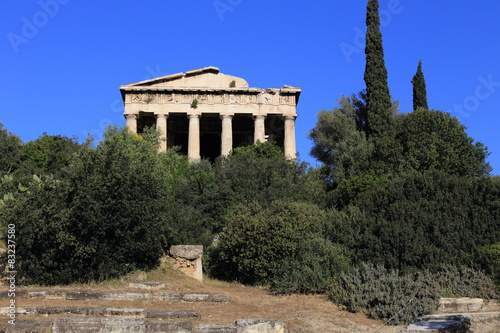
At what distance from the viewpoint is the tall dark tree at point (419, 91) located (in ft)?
112

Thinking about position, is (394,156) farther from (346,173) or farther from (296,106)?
(296,106)

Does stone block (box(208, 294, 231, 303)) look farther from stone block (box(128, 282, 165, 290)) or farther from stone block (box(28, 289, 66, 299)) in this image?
stone block (box(28, 289, 66, 299))

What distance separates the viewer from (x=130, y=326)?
10.2m

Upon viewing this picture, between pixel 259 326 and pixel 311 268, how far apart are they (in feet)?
17.4

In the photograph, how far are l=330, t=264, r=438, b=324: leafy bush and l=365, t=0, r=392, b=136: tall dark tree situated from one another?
53.6 feet

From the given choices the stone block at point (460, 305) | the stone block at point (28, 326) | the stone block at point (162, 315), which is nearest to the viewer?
the stone block at point (28, 326)

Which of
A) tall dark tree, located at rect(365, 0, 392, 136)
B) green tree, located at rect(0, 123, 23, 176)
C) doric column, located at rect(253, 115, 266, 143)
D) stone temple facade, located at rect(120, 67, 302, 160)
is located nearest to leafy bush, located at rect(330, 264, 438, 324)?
tall dark tree, located at rect(365, 0, 392, 136)

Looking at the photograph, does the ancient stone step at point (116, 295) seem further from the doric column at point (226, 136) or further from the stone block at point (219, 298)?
the doric column at point (226, 136)

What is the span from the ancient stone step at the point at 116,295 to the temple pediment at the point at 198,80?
79.9 ft

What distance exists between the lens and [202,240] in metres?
19.4

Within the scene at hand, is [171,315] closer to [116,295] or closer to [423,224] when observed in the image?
[116,295]

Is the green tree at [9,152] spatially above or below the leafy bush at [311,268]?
above

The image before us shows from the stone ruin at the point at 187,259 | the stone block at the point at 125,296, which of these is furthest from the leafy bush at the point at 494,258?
the stone block at the point at 125,296

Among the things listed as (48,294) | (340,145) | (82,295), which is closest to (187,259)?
(82,295)
